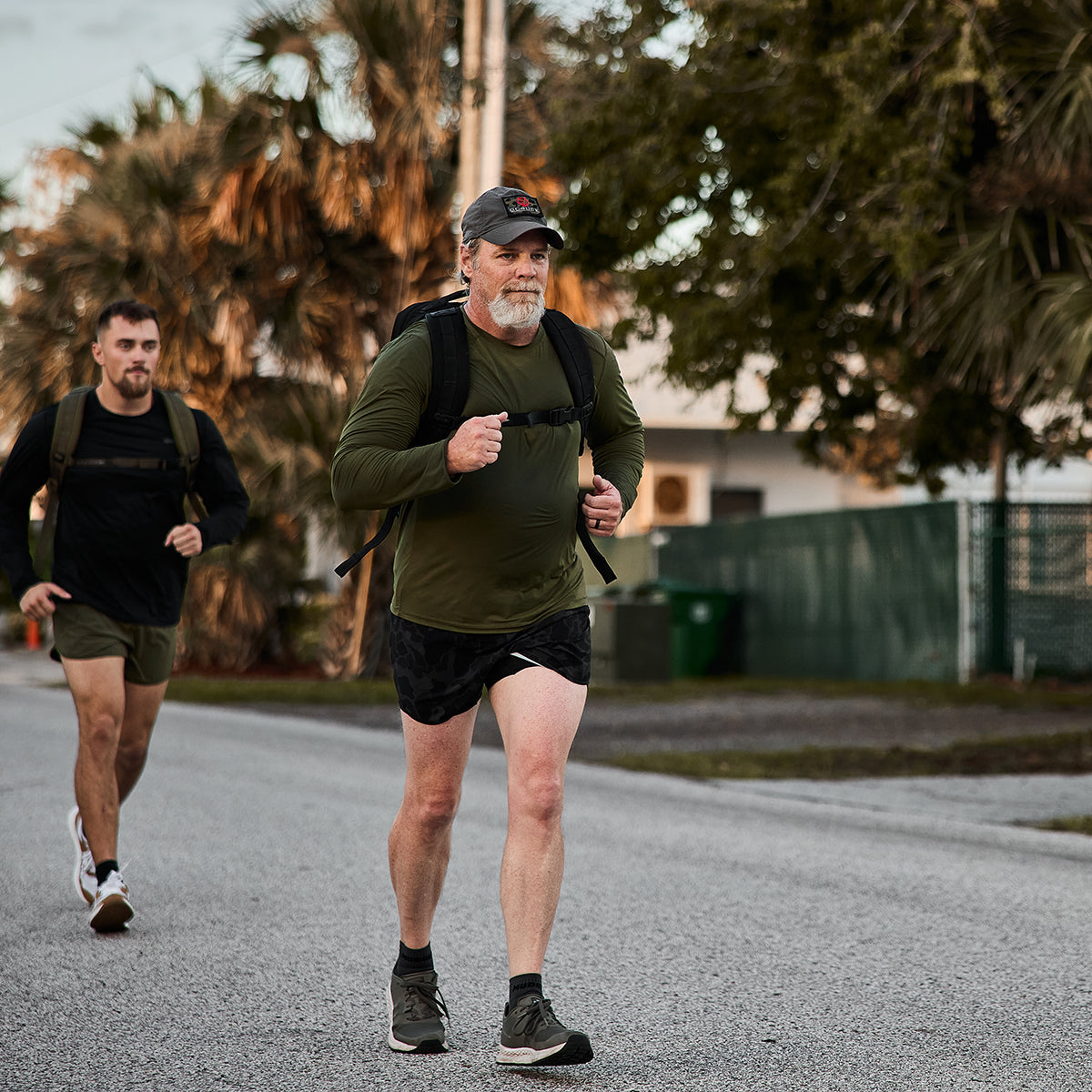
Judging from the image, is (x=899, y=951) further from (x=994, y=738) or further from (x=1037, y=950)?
(x=994, y=738)

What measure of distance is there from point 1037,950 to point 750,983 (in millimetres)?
1157

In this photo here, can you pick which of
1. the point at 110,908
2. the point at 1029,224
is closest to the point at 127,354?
the point at 110,908

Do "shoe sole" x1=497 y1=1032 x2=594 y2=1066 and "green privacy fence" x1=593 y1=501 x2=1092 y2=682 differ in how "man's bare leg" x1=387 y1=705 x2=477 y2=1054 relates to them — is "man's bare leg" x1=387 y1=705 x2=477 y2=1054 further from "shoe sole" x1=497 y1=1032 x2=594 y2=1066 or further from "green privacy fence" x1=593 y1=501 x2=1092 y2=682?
"green privacy fence" x1=593 y1=501 x2=1092 y2=682

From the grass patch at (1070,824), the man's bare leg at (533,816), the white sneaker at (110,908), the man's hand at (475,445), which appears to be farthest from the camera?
the grass patch at (1070,824)

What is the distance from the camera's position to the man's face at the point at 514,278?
395 centimetres

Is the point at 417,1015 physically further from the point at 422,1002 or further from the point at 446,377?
the point at 446,377

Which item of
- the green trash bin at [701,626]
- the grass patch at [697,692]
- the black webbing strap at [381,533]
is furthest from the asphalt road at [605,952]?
the green trash bin at [701,626]

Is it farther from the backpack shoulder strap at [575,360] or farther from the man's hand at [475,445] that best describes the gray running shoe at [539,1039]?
the backpack shoulder strap at [575,360]

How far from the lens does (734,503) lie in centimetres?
3531

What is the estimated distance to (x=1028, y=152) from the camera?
1140 cm

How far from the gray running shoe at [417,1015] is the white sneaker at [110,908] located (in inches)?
67.5

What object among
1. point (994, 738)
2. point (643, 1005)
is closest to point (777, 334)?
point (994, 738)

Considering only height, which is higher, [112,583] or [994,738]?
[112,583]

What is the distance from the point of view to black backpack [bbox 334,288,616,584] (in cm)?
394
